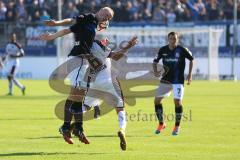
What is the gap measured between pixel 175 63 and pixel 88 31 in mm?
4312

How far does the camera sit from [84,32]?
46.8ft

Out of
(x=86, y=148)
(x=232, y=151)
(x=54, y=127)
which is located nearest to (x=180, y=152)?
(x=232, y=151)

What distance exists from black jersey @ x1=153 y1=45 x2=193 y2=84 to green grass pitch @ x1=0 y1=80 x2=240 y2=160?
4.40 feet

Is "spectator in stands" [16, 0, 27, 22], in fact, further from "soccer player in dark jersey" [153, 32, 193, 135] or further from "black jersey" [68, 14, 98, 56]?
"black jersey" [68, 14, 98, 56]

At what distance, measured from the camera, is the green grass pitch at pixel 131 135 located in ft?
45.0

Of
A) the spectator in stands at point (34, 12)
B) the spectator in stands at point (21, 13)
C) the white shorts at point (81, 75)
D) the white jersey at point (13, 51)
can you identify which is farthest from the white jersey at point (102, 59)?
the spectator in stands at point (21, 13)

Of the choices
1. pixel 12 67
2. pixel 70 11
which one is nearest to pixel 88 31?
pixel 12 67

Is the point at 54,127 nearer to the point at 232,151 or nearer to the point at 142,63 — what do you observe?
the point at 232,151

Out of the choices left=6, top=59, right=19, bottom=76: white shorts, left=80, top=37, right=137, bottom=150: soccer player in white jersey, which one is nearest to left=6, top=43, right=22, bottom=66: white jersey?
left=6, top=59, right=19, bottom=76: white shorts

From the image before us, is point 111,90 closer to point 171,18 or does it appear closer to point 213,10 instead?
point 213,10

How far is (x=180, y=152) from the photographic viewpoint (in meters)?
14.1

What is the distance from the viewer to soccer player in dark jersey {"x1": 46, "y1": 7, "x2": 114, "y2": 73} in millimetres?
14148

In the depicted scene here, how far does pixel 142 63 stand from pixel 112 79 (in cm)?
3253

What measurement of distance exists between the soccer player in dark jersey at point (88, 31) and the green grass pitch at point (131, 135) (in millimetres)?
1781
